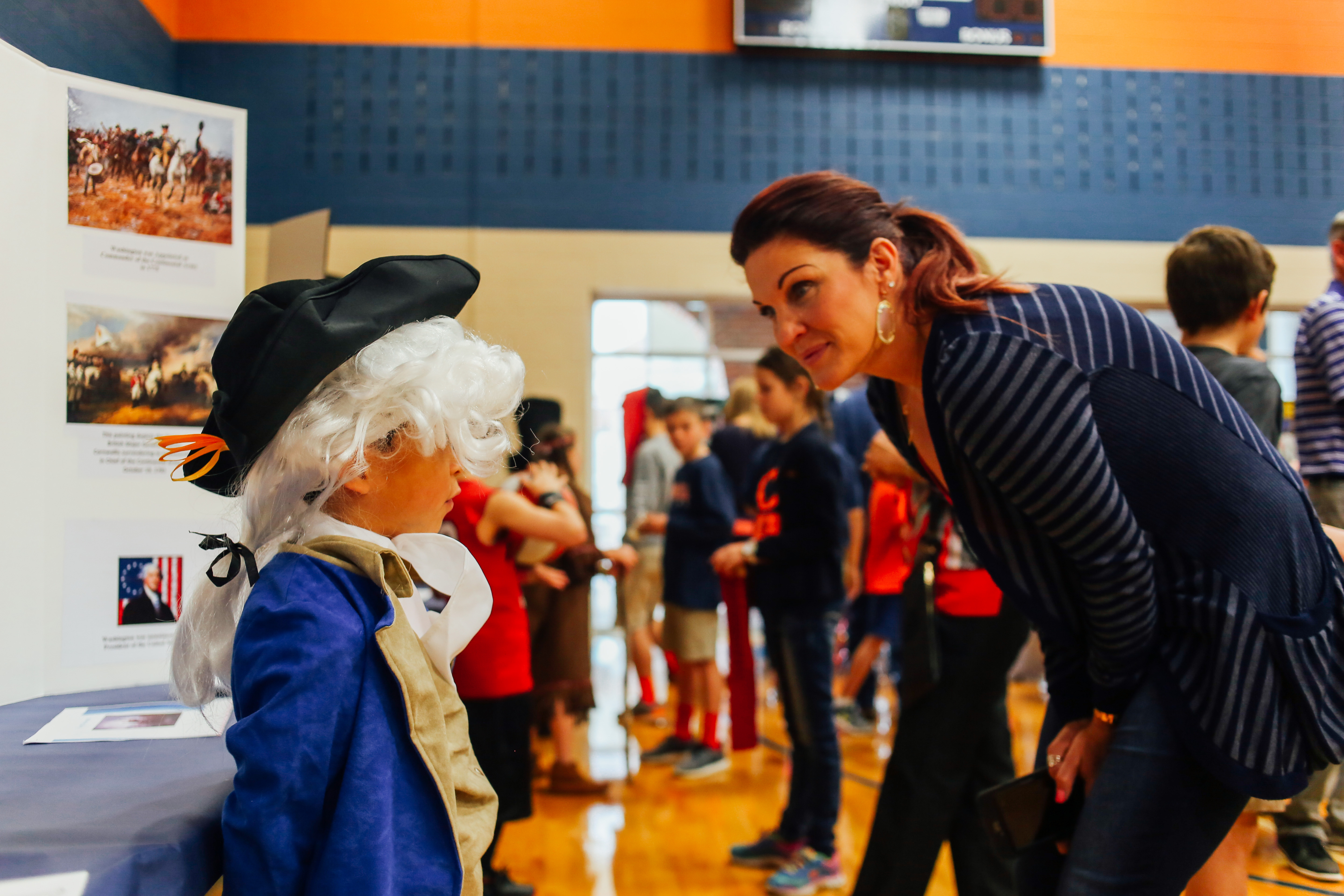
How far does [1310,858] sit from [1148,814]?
188cm

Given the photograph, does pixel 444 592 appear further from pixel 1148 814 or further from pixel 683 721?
pixel 683 721

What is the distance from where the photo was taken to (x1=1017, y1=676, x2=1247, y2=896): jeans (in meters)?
1.00

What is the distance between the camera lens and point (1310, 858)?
2326 mm

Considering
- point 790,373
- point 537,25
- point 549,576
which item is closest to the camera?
point 790,373

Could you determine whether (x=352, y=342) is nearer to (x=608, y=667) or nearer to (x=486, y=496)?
(x=486, y=496)

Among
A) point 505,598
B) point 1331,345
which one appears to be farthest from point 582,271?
point 1331,345

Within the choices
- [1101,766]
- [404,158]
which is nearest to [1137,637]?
[1101,766]

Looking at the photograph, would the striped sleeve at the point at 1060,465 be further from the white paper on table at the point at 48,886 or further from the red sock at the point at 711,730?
the red sock at the point at 711,730

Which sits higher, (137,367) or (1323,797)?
(137,367)

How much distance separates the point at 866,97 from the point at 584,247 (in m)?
1.64

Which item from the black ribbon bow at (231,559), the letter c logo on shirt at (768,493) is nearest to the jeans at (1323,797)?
the letter c logo on shirt at (768,493)

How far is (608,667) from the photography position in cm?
564

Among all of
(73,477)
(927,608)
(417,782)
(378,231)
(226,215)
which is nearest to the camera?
(417,782)

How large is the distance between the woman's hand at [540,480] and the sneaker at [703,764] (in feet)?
4.96
